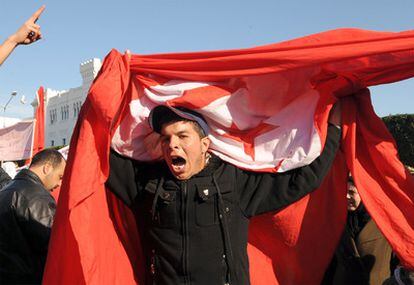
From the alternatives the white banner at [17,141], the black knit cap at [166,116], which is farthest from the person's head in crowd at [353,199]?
the white banner at [17,141]

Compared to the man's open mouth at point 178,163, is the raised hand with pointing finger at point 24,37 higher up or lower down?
higher up

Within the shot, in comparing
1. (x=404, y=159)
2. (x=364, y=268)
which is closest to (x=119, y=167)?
(x=364, y=268)

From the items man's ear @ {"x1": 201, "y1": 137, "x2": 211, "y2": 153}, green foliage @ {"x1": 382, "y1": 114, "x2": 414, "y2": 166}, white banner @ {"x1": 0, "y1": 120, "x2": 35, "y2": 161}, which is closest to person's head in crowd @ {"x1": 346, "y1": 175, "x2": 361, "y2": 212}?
man's ear @ {"x1": 201, "y1": 137, "x2": 211, "y2": 153}

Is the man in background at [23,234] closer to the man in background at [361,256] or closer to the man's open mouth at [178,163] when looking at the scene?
the man's open mouth at [178,163]

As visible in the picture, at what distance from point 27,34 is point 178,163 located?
4.17ft

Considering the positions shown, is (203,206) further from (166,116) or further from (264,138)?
(264,138)

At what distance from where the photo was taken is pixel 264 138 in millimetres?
2826

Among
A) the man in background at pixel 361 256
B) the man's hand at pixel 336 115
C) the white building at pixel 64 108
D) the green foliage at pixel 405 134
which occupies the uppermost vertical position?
the white building at pixel 64 108

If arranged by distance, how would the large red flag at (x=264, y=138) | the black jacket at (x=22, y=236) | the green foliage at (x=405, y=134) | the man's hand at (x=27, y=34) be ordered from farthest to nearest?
the green foliage at (x=405, y=134) < the black jacket at (x=22, y=236) < the man's hand at (x=27, y=34) < the large red flag at (x=264, y=138)

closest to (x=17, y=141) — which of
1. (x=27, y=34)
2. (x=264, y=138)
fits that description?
(x=27, y=34)

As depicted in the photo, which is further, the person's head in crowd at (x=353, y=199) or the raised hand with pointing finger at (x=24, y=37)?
the person's head in crowd at (x=353, y=199)

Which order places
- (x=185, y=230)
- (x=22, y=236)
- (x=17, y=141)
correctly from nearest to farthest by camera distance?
(x=185, y=230) < (x=22, y=236) < (x=17, y=141)

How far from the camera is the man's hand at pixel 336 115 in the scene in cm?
267

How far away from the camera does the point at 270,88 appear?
273 cm
